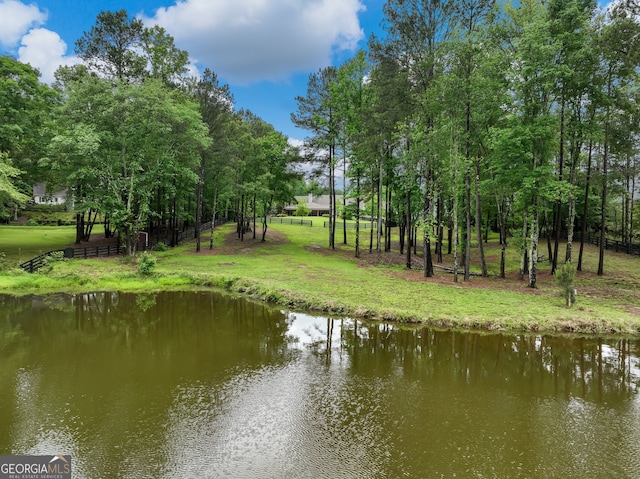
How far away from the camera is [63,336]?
11953 millimetres

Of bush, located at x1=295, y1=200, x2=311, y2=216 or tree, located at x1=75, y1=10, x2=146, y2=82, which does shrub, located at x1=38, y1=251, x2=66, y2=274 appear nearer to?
tree, located at x1=75, y1=10, x2=146, y2=82

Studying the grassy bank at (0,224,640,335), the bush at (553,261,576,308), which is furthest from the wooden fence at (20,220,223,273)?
the bush at (553,261,576,308)

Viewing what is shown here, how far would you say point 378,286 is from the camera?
61.8ft

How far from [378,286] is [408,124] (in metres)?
11.3

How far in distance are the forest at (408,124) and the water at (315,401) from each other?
395 inches

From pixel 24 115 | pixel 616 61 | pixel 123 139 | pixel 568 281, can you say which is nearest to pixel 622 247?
pixel 616 61

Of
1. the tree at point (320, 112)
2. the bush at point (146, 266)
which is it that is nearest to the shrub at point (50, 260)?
the bush at point (146, 266)

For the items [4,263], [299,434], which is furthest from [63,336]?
[4,263]

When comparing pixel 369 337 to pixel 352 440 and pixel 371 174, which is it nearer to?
pixel 352 440

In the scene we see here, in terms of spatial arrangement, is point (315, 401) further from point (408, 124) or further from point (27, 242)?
point (27, 242)

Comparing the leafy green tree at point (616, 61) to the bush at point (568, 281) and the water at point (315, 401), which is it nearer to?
the bush at point (568, 281)

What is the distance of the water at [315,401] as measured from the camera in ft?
19.7

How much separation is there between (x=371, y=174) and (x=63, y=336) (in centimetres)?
2376

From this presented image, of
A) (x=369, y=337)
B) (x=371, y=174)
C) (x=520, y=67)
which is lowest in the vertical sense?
(x=369, y=337)
